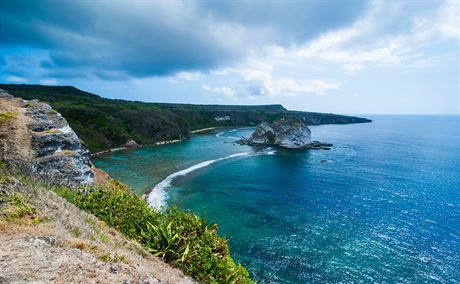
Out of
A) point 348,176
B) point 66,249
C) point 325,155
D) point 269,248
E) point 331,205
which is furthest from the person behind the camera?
point 325,155

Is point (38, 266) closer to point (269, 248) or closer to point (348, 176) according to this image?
point (269, 248)

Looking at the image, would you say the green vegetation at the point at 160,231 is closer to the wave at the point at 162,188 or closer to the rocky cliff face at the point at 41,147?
the rocky cliff face at the point at 41,147

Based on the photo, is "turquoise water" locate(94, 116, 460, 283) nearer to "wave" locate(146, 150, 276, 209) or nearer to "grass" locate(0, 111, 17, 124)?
"wave" locate(146, 150, 276, 209)

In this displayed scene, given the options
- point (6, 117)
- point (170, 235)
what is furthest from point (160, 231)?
point (6, 117)

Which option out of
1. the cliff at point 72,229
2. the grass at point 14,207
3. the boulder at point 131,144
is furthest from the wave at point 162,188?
the boulder at point 131,144

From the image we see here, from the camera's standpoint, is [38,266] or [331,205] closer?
[38,266]

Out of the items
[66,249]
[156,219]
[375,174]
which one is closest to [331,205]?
[375,174]
